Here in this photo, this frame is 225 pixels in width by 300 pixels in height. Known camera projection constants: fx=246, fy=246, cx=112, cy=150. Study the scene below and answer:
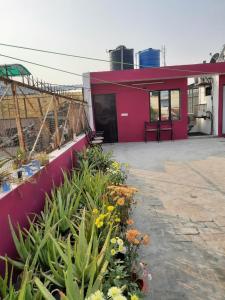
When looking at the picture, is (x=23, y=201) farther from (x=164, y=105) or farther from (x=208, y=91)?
(x=208, y=91)

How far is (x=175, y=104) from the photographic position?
11.1m

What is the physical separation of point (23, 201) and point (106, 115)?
8872 millimetres

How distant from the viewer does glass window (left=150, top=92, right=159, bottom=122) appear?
11.0 m

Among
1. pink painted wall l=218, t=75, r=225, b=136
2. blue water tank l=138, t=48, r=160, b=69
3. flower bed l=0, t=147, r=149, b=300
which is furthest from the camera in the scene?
blue water tank l=138, t=48, r=160, b=69

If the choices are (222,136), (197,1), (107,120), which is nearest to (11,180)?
(197,1)

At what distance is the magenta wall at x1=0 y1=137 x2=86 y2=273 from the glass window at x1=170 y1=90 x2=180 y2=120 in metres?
8.16

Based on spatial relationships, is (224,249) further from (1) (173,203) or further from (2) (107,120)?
(2) (107,120)

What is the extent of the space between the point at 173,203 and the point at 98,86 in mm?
7846

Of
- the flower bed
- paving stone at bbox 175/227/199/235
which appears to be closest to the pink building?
paving stone at bbox 175/227/199/235

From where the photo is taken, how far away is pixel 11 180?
2537 mm

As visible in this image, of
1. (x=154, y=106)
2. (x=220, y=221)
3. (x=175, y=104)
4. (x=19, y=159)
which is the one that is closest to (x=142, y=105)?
(x=154, y=106)

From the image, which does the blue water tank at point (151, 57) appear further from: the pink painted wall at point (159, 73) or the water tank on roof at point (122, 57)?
the pink painted wall at point (159, 73)

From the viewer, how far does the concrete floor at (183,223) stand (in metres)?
2.26

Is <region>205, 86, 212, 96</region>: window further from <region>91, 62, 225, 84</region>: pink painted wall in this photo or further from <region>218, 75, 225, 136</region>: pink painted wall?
<region>91, 62, 225, 84</region>: pink painted wall
